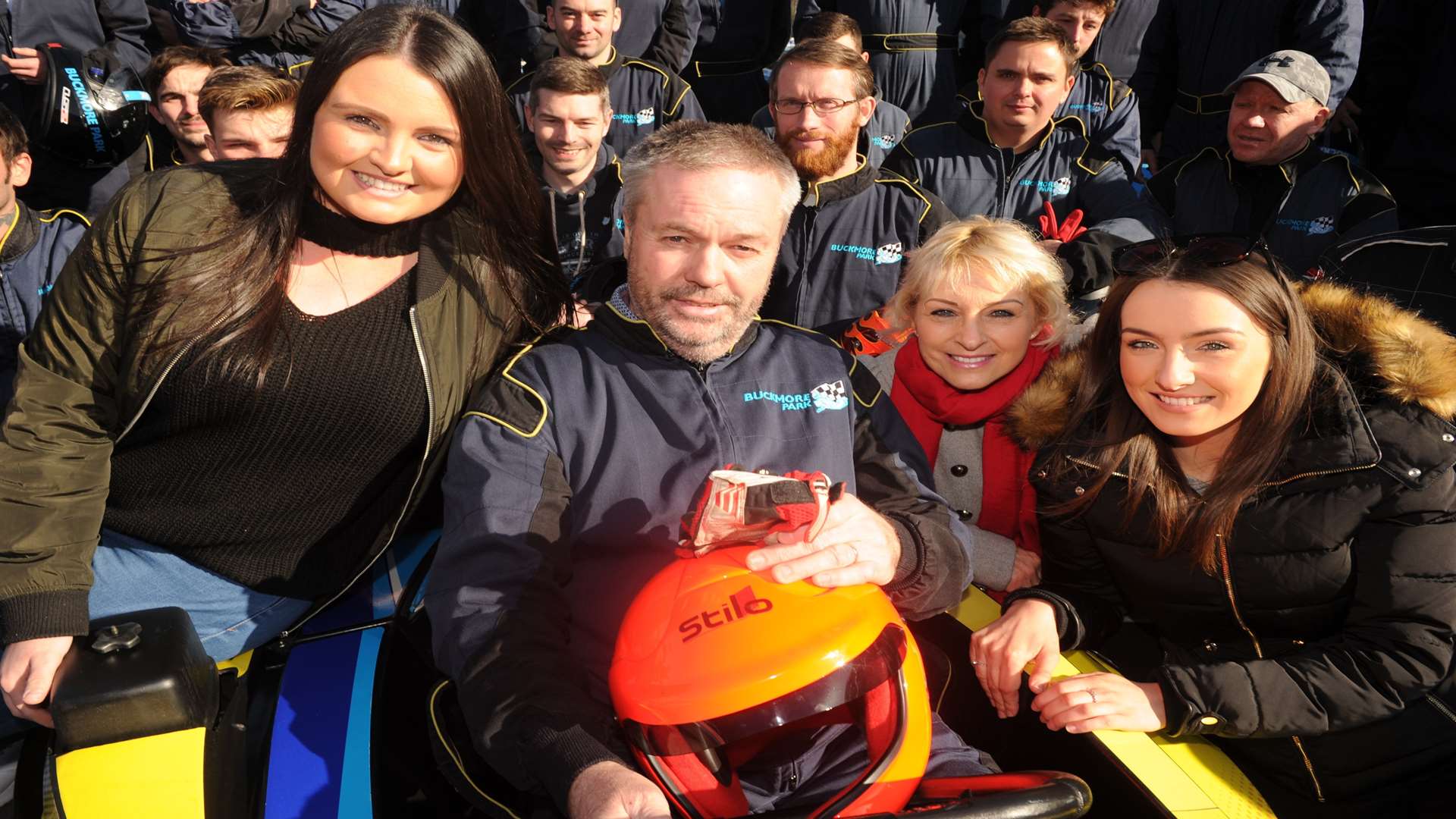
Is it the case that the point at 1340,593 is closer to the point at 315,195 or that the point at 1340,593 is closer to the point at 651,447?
the point at 651,447

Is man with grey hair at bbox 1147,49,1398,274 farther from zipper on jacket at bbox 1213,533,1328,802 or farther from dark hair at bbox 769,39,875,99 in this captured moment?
zipper on jacket at bbox 1213,533,1328,802

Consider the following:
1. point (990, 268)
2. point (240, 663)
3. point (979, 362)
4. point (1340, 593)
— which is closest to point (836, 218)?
point (990, 268)

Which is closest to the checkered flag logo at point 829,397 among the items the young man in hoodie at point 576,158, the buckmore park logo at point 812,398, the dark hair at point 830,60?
the buckmore park logo at point 812,398

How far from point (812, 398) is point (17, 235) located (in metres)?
3.38

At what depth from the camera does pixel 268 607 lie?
2.34 meters

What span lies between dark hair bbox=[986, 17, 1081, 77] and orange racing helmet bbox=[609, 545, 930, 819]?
3457mm

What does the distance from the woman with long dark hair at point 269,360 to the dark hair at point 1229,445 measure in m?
1.50

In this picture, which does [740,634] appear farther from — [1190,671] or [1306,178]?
[1306,178]

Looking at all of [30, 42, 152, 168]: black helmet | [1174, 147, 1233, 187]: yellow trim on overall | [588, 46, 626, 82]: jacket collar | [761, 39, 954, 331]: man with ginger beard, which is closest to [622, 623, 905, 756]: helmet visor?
[761, 39, 954, 331]: man with ginger beard

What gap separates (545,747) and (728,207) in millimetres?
1221

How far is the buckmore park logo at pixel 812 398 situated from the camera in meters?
2.25

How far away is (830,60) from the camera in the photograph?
4129 millimetres

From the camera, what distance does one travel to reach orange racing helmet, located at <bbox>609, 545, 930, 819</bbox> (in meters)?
1.50

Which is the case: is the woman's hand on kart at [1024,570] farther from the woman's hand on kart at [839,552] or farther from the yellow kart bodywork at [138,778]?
the yellow kart bodywork at [138,778]
